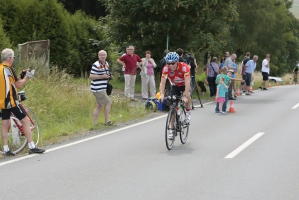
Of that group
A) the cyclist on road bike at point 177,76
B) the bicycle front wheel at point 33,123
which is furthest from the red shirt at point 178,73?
the bicycle front wheel at point 33,123

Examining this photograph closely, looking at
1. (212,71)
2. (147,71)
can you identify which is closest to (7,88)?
(147,71)

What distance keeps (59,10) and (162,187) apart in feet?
59.3

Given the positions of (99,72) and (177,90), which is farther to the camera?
(99,72)

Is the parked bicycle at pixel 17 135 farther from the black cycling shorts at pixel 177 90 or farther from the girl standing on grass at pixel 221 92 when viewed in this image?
the girl standing on grass at pixel 221 92

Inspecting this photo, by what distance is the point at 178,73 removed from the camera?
11539 millimetres

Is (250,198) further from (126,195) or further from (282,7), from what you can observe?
(282,7)

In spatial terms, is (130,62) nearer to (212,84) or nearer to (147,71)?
(147,71)

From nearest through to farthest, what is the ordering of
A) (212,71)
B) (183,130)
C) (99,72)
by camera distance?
(183,130) < (99,72) < (212,71)

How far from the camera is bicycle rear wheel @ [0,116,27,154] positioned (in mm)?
10688

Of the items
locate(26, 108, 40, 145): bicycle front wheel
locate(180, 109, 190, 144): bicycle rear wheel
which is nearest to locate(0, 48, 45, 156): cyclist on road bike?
locate(26, 108, 40, 145): bicycle front wheel

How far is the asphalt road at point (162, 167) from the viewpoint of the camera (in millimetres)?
7605

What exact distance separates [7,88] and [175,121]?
3.11m

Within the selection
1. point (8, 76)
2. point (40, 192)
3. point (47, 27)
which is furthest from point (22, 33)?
point (40, 192)

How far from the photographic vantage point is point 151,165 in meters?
9.53
